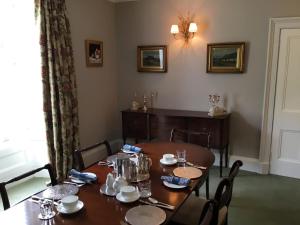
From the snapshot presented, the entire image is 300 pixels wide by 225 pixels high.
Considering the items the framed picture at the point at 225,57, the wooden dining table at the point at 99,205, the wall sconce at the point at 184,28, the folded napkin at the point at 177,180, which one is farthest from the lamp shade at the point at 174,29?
the folded napkin at the point at 177,180

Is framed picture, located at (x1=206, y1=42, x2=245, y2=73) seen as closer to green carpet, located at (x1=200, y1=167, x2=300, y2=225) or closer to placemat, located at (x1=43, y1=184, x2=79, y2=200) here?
green carpet, located at (x1=200, y1=167, x2=300, y2=225)

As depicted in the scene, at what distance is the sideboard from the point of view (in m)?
3.60

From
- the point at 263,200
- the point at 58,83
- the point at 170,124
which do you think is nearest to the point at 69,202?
the point at 58,83

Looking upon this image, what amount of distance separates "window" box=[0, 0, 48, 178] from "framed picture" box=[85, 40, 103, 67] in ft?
2.57

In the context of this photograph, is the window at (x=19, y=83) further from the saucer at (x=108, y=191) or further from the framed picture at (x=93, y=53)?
the saucer at (x=108, y=191)

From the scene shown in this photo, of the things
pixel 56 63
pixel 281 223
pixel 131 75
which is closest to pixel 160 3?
pixel 131 75

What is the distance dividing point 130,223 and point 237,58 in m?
2.91

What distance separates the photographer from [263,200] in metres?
3.04

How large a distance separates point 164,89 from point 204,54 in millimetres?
828

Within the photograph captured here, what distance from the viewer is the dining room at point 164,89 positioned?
318cm

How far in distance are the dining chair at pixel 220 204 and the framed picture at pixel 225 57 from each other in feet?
6.93

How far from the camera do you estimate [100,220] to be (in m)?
1.44

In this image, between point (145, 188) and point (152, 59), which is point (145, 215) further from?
point (152, 59)

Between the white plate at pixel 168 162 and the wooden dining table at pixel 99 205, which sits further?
the white plate at pixel 168 162
